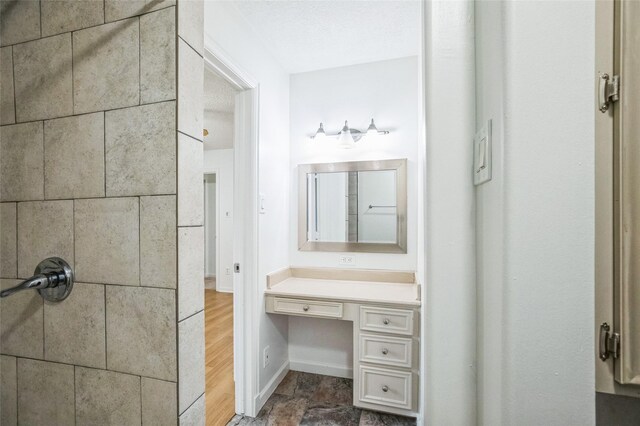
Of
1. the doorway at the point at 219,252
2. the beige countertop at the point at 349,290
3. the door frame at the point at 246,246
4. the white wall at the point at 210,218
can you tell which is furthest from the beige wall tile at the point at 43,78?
the white wall at the point at 210,218

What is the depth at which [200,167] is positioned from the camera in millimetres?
754

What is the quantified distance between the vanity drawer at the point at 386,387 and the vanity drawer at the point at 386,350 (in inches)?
2.3

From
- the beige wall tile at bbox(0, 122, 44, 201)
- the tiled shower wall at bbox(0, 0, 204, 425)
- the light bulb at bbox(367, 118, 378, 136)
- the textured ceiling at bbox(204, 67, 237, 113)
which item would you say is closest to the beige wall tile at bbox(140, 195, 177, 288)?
the tiled shower wall at bbox(0, 0, 204, 425)

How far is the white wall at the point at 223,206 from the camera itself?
5047 mm

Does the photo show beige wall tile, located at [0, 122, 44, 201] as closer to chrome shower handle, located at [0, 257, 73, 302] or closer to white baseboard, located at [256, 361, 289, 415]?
chrome shower handle, located at [0, 257, 73, 302]

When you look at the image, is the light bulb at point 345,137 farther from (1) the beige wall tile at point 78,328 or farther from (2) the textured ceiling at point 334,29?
(1) the beige wall tile at point 78,328

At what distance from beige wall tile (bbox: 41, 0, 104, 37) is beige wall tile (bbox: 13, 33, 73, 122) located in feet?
0.09

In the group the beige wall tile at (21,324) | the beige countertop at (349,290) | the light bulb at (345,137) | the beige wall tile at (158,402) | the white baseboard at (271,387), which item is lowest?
the white baseboard at (271,387)

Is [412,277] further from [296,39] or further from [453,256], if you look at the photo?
[296,39]

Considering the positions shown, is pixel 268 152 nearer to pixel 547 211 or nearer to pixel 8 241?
pixel 8 241

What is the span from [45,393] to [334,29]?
87.4 inches

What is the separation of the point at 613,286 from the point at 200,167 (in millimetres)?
892

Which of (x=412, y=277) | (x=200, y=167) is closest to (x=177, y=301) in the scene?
(x=200, y=167)

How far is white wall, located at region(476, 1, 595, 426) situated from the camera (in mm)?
456
